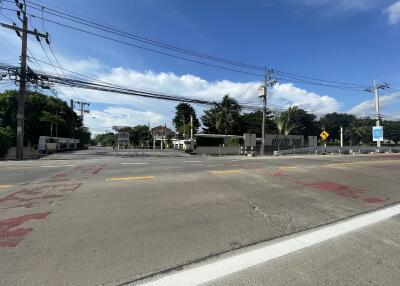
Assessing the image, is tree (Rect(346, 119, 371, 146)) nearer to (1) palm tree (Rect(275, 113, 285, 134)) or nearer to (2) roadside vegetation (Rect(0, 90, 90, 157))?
(1) palm tree (Rect(275, 113, 285, 134))

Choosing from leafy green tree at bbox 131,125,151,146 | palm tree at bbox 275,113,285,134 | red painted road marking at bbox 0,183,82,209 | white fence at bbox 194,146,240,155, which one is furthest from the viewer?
leafy green tree at bbox 131,125,151,146

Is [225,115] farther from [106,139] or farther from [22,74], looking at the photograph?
[106,139]

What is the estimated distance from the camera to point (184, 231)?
5078mm

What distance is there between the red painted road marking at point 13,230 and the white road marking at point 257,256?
244cm

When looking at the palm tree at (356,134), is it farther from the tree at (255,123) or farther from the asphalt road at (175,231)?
the asphalt road at (175,231)

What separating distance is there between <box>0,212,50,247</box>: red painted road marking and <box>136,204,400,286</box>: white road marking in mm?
2444

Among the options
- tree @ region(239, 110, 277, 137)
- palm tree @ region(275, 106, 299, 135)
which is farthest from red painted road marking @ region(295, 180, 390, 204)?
tree @ region(239, 110, 277, 137)

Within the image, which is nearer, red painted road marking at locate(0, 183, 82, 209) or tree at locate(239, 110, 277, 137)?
red painted road marking at locate(0, 183, 82, 209)

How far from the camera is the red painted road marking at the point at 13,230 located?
438 centimetres

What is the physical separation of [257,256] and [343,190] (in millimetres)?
6624

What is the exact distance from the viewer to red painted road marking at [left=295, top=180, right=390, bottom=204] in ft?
27.7

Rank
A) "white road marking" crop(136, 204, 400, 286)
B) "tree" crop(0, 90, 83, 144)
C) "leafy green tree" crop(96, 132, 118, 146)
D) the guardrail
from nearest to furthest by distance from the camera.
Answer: "white road marking" crop(136, 204, 400, 286), the guardrail, "tree" crop(0, 90, 83, 144), "leafy green tree" crop(96, 132, 118, 146)

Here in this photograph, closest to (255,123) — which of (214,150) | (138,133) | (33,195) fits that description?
(214,150)

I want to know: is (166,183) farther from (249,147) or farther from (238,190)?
(249,147)
